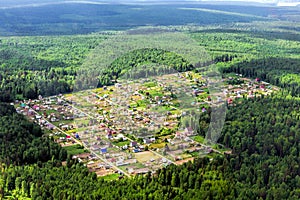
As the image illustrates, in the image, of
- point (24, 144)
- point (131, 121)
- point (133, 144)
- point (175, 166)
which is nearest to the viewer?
point (175, 166)

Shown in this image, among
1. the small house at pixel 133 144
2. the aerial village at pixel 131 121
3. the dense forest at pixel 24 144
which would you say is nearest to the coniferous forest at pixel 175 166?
the dense forest at pixel 24 144

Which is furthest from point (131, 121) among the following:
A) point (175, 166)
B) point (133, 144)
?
point (175, 166)

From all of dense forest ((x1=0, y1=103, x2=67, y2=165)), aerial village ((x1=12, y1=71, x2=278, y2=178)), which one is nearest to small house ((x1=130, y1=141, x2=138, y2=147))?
aerial village ((x1=12, y1=71, x2=278, y2=178))

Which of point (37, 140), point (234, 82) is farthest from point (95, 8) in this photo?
point (37, 140)

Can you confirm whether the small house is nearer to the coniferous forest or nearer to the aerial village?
the aerial village

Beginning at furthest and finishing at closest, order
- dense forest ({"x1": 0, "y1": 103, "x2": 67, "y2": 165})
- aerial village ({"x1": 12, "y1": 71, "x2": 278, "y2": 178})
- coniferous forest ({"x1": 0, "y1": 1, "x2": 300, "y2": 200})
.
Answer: aerial village ({"x1": 12, "y1": 71, "x2": 278, "y2": 178}), dense forest ({"x1": 0, "y1": 103, "x2": 67, "y2": 165}), coniferous forest ({"x1": 0, "y1": 1, "x2": 300, "y2": 200})

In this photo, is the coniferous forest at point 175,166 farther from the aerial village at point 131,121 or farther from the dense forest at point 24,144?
the aerial village at point 131,121

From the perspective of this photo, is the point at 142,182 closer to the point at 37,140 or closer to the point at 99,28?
the point at 37,140

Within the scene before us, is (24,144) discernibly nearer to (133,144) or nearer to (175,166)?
(133,144)
